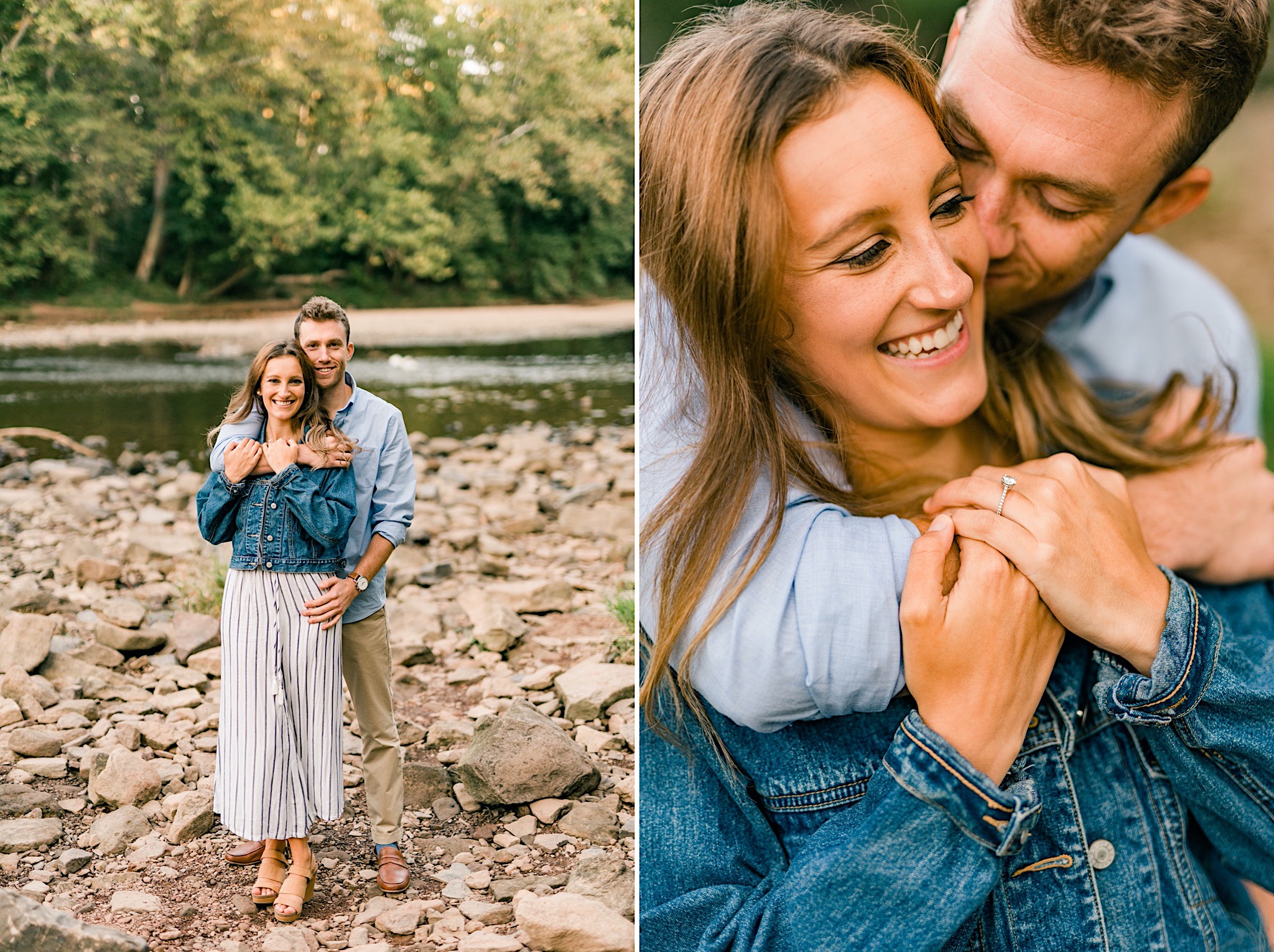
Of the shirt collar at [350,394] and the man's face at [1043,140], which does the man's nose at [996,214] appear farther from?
the shirt collar at [350,394]

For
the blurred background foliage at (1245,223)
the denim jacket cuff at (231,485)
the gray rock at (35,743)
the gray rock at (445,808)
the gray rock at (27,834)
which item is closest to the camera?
the denim jacket cuff at (231,485)

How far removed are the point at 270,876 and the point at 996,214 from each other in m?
1.85

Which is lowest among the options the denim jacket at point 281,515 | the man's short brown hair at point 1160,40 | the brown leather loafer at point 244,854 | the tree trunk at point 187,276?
the brown leather loafer at point 244,854

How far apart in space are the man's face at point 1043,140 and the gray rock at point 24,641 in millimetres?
2095

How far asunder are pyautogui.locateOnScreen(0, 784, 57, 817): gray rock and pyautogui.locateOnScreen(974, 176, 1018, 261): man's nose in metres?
2.14

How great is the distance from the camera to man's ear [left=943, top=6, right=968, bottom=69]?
1.64m

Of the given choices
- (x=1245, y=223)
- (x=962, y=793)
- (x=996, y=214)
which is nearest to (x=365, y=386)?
(x=996, y=214)

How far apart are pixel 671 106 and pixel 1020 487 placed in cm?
82

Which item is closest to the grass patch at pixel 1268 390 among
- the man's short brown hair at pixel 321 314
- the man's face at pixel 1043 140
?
the man's face at pixel 1043 140

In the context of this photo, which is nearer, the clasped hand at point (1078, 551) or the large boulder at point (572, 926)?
the clasped hand at point (1078, 551)

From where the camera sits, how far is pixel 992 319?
1879 mm

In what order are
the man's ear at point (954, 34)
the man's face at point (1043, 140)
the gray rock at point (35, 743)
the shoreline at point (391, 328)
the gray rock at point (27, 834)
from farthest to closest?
the shoreline at point (391, 328)
the gray rock at point (35, 743)
the gray rock at point (27, 834)
the man's ear at point (954, 34)
the man's face at point (1043, 140)

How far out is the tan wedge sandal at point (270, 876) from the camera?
6.02 feet

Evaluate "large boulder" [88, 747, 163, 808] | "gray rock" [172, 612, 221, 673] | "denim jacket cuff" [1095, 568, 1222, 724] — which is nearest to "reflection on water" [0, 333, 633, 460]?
"gray rock" [172, 612, 221, 673]
